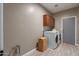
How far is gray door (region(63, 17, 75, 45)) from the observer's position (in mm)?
1795

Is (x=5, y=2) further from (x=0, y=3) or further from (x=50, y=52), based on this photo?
(x=50, y=52)

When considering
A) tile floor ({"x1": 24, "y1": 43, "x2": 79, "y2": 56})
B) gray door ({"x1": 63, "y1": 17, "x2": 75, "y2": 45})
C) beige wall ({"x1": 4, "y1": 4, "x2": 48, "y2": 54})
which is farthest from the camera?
gray door ({"x1": 63, "y1": 17, "x2": 75, "y2": 45})

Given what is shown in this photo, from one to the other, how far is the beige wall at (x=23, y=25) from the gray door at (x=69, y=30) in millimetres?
463

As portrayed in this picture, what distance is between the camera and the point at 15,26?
1.64 meters

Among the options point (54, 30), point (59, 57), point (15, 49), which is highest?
point (54, 30)

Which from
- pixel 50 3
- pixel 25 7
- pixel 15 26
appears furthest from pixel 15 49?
pixel 50 3

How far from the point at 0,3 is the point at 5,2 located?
15 centimetres

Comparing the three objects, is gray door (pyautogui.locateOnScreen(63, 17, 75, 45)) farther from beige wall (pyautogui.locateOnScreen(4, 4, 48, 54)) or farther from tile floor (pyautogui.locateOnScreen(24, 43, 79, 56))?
beige wall (pyautogui.locateOnScreen(4, 4, 48, 54))

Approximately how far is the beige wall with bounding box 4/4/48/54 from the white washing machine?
165 mm

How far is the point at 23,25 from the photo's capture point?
174cm

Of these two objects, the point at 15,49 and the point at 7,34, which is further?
the point at 15,49

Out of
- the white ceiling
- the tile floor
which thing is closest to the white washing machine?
the tile floor

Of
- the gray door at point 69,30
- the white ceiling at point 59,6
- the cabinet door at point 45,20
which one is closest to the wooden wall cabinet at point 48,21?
the cabinet door at point 45,20

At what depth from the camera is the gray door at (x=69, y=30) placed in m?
1.79
